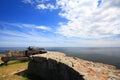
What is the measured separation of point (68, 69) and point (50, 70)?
2817mm

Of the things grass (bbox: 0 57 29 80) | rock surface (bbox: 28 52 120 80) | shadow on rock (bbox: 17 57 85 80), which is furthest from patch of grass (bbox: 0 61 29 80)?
rock surface (bbox: 28 52 120 80)

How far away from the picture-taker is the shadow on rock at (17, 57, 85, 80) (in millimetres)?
8125

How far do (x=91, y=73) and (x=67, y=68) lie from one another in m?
1.84

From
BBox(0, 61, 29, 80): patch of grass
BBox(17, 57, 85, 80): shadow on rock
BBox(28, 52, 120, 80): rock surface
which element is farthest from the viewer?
BBox(0, 61, 29, 80): patch of grass

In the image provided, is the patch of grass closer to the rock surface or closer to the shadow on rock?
the shadow on rock

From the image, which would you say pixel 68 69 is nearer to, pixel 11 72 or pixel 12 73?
pixel 12 73

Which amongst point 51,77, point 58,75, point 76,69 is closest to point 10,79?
point 51,77

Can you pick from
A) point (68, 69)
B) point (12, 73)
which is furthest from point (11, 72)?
point (68, 69)

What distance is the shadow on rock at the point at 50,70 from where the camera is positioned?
320 inches

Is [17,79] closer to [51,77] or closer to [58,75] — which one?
[51,77]

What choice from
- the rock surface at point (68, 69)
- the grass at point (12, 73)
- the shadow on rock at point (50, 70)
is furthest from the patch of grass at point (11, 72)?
the rock surface at point (68, 69)

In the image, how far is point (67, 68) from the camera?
28.0 ft

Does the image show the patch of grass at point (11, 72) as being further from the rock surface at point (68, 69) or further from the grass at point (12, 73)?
the rock surface at point (68, 69)

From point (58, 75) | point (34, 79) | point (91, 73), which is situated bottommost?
point (34, 79)
